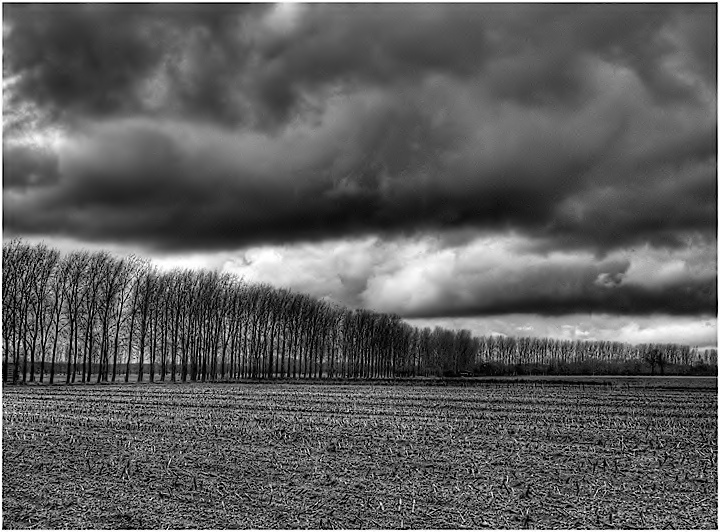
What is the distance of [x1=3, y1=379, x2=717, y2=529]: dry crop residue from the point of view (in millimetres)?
11047

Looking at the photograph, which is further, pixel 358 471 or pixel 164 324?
pixel 164 324

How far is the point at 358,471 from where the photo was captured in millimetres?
14547

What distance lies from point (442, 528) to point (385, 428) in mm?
11755

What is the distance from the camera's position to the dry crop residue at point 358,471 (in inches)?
435

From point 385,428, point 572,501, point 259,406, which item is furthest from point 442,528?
point 259,406

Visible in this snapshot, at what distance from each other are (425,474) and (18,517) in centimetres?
888

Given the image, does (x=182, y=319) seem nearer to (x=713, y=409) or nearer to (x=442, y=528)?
(x=713, y=409)

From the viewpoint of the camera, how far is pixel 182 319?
289ft

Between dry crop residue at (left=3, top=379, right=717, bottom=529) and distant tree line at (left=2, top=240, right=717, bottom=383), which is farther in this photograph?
distant tree line at (left=2, top=240, right=717, bottom=383)

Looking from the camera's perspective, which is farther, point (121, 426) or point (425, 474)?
point (121, 426)

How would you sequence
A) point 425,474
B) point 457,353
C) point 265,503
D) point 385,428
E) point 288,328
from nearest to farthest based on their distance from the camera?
point 265,503
point 425,474
point 385,428
point 288,328
point 457,353

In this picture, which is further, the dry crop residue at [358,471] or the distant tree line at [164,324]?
the distant tree line at [164,324]

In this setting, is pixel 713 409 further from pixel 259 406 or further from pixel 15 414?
pixel 15 414

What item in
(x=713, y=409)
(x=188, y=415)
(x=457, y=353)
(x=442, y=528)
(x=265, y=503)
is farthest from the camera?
(x=457, y=353)
